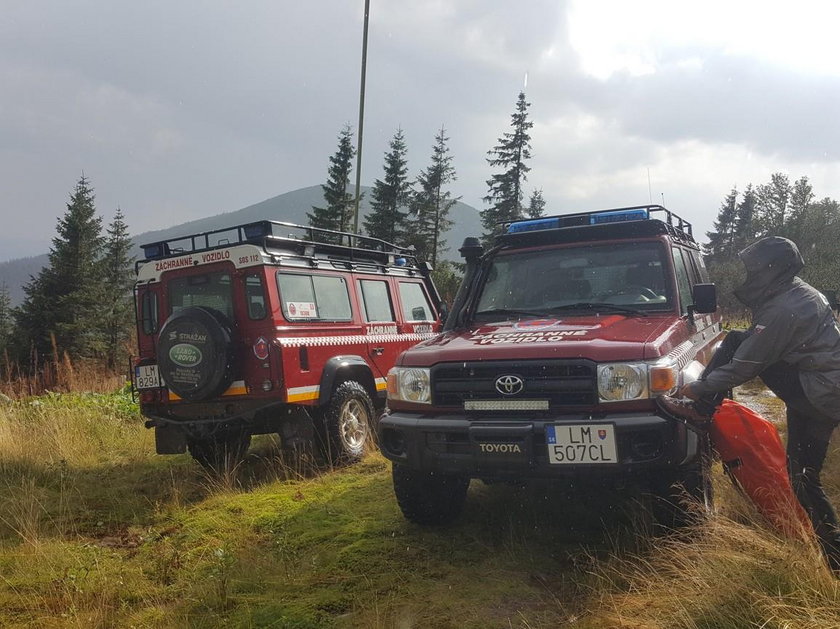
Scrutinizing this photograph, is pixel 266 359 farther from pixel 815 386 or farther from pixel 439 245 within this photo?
pixel 439 245

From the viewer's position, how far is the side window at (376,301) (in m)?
7.54

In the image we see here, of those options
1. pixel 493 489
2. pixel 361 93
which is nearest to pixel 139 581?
pixel 493 489

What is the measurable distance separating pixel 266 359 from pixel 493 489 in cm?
242

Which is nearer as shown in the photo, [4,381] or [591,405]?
[591,405]

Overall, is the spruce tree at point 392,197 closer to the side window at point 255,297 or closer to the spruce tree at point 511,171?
the spruce tree at point 511,171

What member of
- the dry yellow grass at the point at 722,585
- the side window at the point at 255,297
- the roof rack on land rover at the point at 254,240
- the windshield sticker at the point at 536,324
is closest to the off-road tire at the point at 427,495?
the windshield sticker at the point at 536,324

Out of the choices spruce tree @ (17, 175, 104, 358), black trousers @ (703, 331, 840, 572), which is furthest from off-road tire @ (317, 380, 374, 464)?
spruce tree @ (17, 175, 104, 358)

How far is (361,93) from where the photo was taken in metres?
15.0

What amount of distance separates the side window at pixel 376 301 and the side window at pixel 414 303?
37 cm

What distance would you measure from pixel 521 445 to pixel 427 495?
115cm

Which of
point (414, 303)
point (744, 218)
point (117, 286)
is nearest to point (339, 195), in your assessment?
point (117, 286)

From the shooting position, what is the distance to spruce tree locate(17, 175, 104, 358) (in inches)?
1139

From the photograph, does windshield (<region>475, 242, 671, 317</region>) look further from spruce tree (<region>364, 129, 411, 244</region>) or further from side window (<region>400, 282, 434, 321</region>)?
spruce tree (<region>364, 129, 411, 244</region>)

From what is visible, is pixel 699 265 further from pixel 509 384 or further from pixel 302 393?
pixel 302 393
